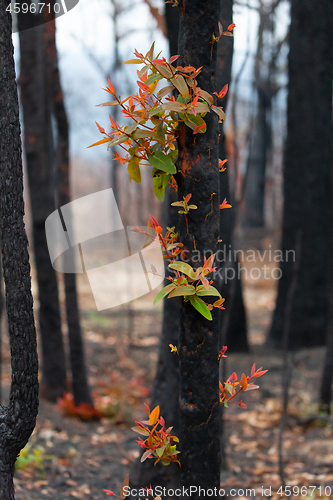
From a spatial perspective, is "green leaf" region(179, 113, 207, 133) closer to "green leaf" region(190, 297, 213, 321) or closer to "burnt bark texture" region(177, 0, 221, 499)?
"burnt bark texture" region(177, 0, 221, 499)

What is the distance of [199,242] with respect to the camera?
156 cm

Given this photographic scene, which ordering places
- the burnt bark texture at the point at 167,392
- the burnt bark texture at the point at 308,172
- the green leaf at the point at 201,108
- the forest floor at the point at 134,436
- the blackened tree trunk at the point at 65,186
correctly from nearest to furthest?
the green leaf at the point at 201,108
the burnt bark texture at the point at 167,392
the forest floor at the point at 134,436
the blackened tree trunk at the point at 65,186
the burnt bark texture at the point at 308,172

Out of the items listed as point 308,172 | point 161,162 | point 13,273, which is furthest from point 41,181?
point 308,172

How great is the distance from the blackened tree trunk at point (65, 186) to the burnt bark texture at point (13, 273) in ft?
9.86

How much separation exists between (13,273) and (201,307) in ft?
2.30

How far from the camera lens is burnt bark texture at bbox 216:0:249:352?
2867 mm

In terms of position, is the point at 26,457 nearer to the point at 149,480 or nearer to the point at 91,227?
the point at 149,480

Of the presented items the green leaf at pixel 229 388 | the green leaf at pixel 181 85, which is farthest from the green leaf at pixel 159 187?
the green leaf at pixel 229 388

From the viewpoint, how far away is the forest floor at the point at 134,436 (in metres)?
3.22

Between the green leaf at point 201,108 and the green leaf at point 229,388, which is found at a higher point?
the green leaf at point 201,108

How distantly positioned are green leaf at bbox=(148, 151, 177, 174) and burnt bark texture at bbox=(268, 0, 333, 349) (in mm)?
5494

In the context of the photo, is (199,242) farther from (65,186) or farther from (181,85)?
(65,186)

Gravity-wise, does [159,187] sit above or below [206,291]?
above
